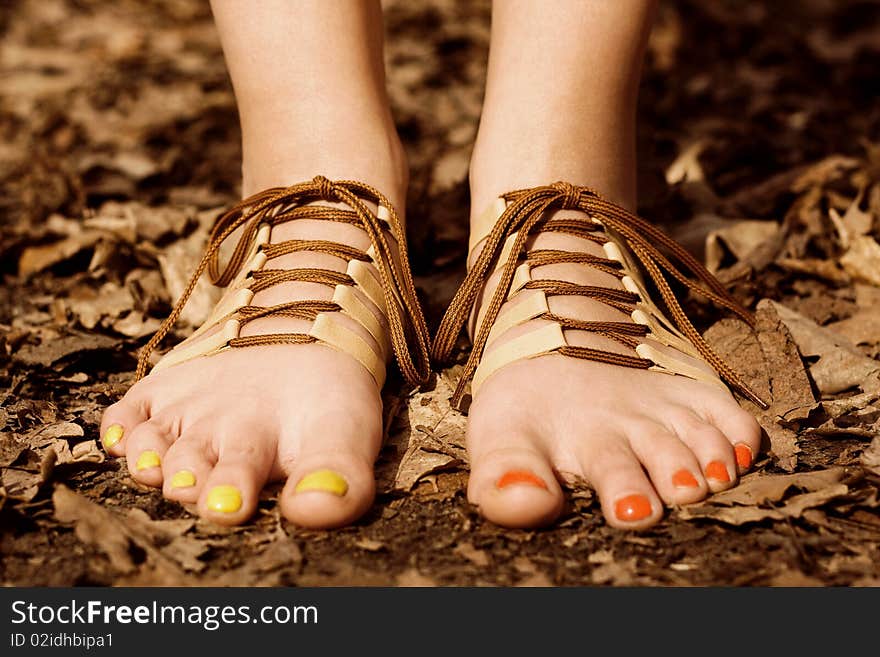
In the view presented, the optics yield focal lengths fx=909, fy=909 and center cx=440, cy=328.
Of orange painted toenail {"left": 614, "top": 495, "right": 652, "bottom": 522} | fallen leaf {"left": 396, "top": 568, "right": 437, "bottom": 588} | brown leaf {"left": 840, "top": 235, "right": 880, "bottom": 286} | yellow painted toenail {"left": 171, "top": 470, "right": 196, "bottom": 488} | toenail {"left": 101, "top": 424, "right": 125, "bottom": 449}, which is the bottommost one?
fallen leaf {"left": 396, "top": 568, "right": 437, "bottom": 588}

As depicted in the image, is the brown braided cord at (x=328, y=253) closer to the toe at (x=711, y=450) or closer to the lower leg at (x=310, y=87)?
the lower leg at (x=310, y=87)

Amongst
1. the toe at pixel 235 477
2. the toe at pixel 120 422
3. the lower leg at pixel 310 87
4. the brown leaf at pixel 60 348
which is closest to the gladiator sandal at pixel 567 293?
the lower leg at pixel 310 87

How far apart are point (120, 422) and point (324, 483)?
1.15 ft

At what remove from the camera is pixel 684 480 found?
109cm

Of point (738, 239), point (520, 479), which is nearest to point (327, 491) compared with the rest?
point (520, 479)

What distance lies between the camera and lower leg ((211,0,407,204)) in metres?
1.43

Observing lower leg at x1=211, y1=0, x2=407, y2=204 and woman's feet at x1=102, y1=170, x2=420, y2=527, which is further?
lower leg at x1=211, y1=0, x2=407, y2=204

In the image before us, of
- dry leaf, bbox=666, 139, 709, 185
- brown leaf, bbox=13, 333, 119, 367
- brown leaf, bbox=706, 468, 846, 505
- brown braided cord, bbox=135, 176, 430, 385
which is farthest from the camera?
dry leaf, bbox=666, 139, 709, 185

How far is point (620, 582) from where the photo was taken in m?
0.96

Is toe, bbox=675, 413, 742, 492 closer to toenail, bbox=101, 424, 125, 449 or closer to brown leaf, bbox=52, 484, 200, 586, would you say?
brown leaf, bbox=52, 484, 200, 586

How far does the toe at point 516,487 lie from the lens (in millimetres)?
1023

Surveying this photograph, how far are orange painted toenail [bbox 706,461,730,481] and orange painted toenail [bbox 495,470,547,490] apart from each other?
22 centimetres

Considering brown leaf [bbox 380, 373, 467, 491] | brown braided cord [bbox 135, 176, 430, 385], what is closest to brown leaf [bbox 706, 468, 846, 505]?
brown leaf [bbox 380, 373, 467, 491]

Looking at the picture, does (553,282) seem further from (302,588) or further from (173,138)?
(173,138)
